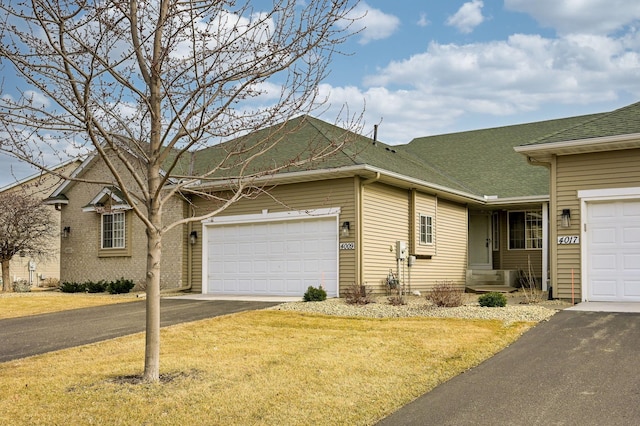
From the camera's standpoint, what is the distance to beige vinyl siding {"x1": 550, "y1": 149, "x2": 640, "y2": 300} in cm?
1335

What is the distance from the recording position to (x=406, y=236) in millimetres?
18031

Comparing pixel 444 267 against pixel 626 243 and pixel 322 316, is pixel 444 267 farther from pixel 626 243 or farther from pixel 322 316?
pixel 322 316

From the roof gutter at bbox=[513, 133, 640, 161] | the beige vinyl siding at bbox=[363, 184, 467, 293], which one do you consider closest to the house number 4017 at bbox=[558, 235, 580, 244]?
the roof gutter at bbox=[513, 133, 640, 161]

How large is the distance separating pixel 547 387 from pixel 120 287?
49.3 feet

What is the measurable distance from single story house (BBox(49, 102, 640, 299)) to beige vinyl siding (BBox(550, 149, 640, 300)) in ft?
0.14

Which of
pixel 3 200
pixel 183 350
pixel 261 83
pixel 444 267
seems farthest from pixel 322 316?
pixel 3 200

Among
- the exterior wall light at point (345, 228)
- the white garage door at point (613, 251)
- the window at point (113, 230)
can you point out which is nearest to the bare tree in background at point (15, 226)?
the window at point (113, 230)

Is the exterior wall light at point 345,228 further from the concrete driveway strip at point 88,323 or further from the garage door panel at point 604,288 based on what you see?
the garage door panel at point 604,288

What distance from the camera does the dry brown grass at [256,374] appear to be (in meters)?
6.17

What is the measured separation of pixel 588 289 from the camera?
13.7 m

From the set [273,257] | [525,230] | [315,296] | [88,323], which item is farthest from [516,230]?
[88,323]

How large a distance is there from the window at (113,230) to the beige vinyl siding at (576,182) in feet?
43.6

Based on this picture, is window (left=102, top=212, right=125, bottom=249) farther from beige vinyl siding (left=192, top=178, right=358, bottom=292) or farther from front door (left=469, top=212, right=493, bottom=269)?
front door (left=469, top=212, right=493, bottom=269)

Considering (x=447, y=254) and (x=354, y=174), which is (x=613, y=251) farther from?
(x=447, y=254)
